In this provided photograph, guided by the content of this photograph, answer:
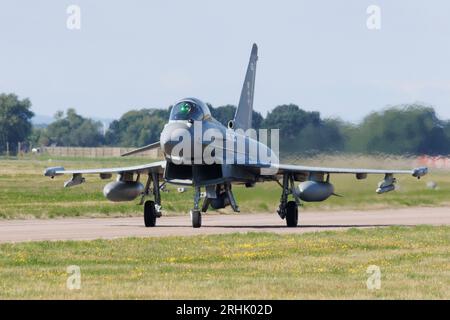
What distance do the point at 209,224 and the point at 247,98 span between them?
5167 mm

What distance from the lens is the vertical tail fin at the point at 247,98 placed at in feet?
123

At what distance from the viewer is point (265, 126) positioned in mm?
48188

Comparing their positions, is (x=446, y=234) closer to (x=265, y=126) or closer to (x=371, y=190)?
(x=371, y=190)

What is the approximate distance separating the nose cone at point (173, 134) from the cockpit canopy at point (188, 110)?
0.73 feet

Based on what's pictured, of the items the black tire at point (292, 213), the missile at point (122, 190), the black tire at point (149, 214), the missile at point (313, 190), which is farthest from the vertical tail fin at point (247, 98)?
the black tire at point (149, 214)

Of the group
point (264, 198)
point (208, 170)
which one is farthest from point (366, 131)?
point (208, 170)

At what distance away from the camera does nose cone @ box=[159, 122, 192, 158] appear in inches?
1183

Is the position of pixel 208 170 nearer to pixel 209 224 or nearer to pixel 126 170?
pixel 126 170

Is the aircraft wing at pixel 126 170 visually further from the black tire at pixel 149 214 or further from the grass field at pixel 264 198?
the grass field at pixel 264 198

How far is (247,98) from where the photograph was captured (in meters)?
38.0

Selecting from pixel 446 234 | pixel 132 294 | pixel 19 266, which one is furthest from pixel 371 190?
pixel 132 294

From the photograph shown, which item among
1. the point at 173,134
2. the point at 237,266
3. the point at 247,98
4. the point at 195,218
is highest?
the point at 247,98

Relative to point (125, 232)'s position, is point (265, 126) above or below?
above
